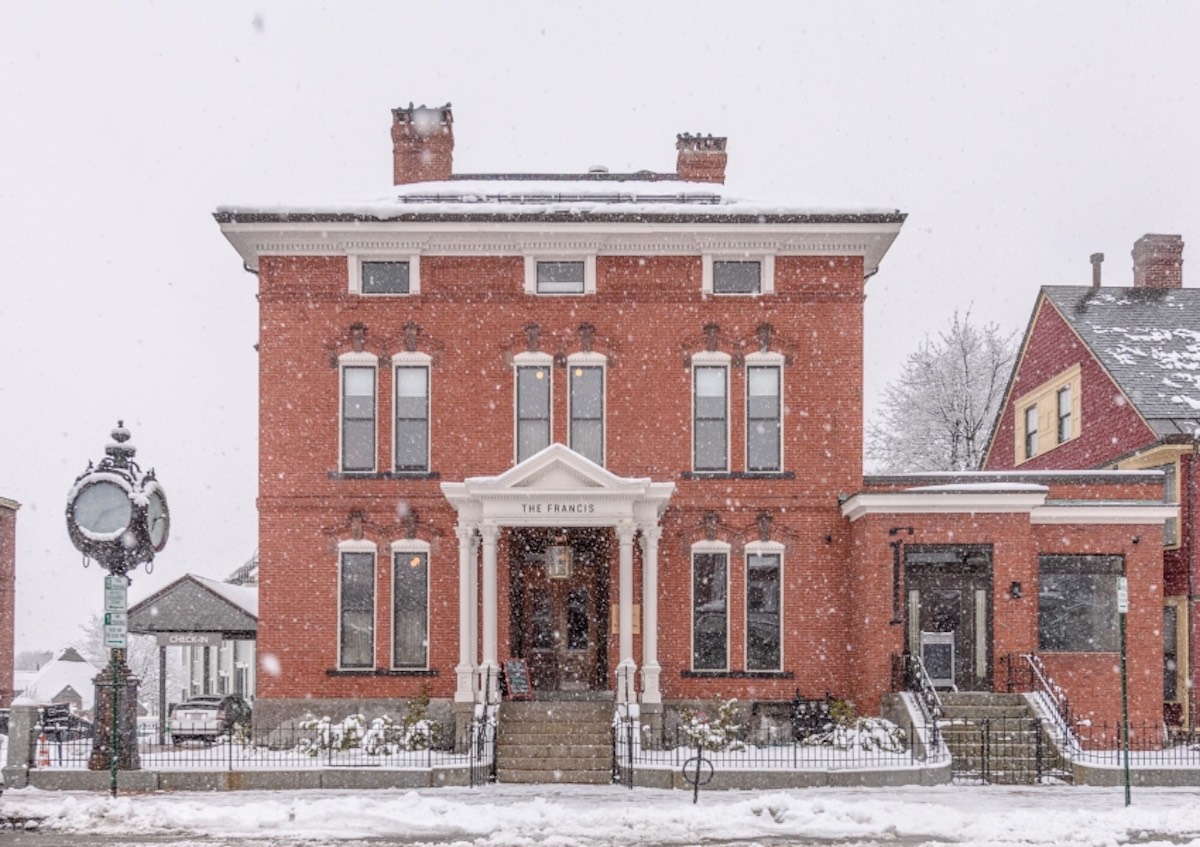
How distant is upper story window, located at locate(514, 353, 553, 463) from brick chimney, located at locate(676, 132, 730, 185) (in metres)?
6.42

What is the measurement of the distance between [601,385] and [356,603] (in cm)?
604

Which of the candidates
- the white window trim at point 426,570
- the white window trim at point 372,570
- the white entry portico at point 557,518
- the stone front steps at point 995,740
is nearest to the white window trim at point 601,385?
the white entry portico at point 557,518

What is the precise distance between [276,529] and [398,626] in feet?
9.39

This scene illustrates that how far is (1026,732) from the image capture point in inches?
891

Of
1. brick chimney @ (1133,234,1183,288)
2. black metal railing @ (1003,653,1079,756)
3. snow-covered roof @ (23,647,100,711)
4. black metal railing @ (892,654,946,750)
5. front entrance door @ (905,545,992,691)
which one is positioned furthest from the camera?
snow-covered roof @ (23,647,100,711)

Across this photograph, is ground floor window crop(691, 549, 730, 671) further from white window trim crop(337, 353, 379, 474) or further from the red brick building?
white window trim crop(337, 353, 379, 474)

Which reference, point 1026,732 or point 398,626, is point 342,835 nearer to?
point 398,626

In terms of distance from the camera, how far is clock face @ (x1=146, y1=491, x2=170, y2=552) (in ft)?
67.1

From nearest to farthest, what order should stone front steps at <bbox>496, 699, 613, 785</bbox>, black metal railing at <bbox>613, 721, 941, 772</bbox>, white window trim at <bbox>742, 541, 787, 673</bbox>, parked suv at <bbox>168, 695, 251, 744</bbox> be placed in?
1. black metal railing at <bbox>613, 721, 941, 772</bbox>
2. stone front steps at <bbox>496, 699, 613, 785</bbox>
3. white window trim at <bbox>742, 541, 787, 673</bbox>
4. parked suv at <bbox>168, 695, 251, 744</bbox>

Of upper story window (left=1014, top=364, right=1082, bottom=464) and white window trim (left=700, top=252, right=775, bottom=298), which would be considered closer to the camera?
white window trim (left=700, top=252, right=775, bottom=298)

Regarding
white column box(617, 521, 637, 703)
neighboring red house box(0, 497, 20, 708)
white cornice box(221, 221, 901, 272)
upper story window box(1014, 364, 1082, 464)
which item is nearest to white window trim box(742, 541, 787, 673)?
white column box(617, 521, 637, 703)

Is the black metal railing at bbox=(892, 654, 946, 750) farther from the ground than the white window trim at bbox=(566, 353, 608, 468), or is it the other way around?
the white window trim at bbox=(566, 353, 608, 468)

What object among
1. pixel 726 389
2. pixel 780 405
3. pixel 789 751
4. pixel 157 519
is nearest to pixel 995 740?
pixel 789 751

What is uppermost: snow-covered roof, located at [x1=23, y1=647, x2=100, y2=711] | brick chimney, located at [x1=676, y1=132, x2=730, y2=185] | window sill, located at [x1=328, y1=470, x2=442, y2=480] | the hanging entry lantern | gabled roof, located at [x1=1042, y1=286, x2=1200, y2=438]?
brick chimney, located at [x1=676, y1=132, x2=730, y2=185]
